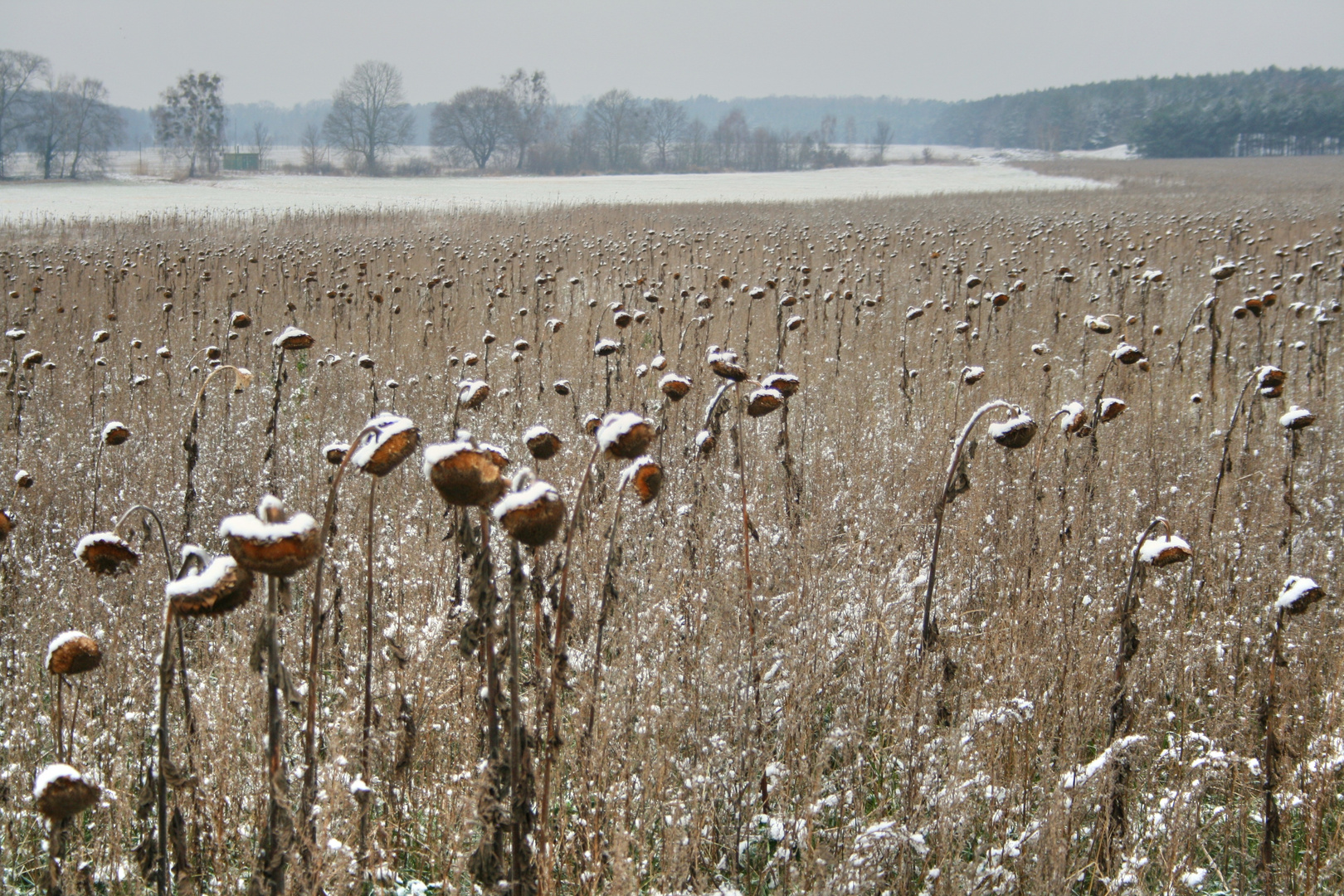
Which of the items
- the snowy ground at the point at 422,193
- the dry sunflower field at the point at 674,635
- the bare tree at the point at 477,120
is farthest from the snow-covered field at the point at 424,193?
the bare tree at the point at 477,120

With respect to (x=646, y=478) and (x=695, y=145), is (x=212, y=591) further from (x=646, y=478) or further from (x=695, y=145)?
(x=695, y=145)

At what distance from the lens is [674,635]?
3119 millimetres

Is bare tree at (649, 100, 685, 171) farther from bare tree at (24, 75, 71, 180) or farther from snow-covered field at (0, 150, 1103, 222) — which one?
bare tree at (24, 75, 71, 180)

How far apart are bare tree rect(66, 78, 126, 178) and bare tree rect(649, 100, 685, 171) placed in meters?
53.6

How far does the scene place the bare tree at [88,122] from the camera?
2350 inches

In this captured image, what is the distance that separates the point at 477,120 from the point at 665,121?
84.4 ft

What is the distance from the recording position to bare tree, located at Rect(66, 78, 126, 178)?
5969 centimetres

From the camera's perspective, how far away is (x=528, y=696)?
109 inches

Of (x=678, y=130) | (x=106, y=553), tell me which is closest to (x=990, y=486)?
(x=106, y=553)

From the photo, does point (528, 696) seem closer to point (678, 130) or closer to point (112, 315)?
point (112, 315)

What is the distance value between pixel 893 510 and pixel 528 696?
7.21 ft

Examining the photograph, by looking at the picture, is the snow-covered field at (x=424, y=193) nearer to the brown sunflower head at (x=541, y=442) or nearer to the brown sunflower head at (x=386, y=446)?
the brown sunflower head at (x=541, y=442)

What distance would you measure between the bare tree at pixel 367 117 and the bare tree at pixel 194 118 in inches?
482

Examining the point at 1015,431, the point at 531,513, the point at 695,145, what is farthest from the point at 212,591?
the point at 695,145
